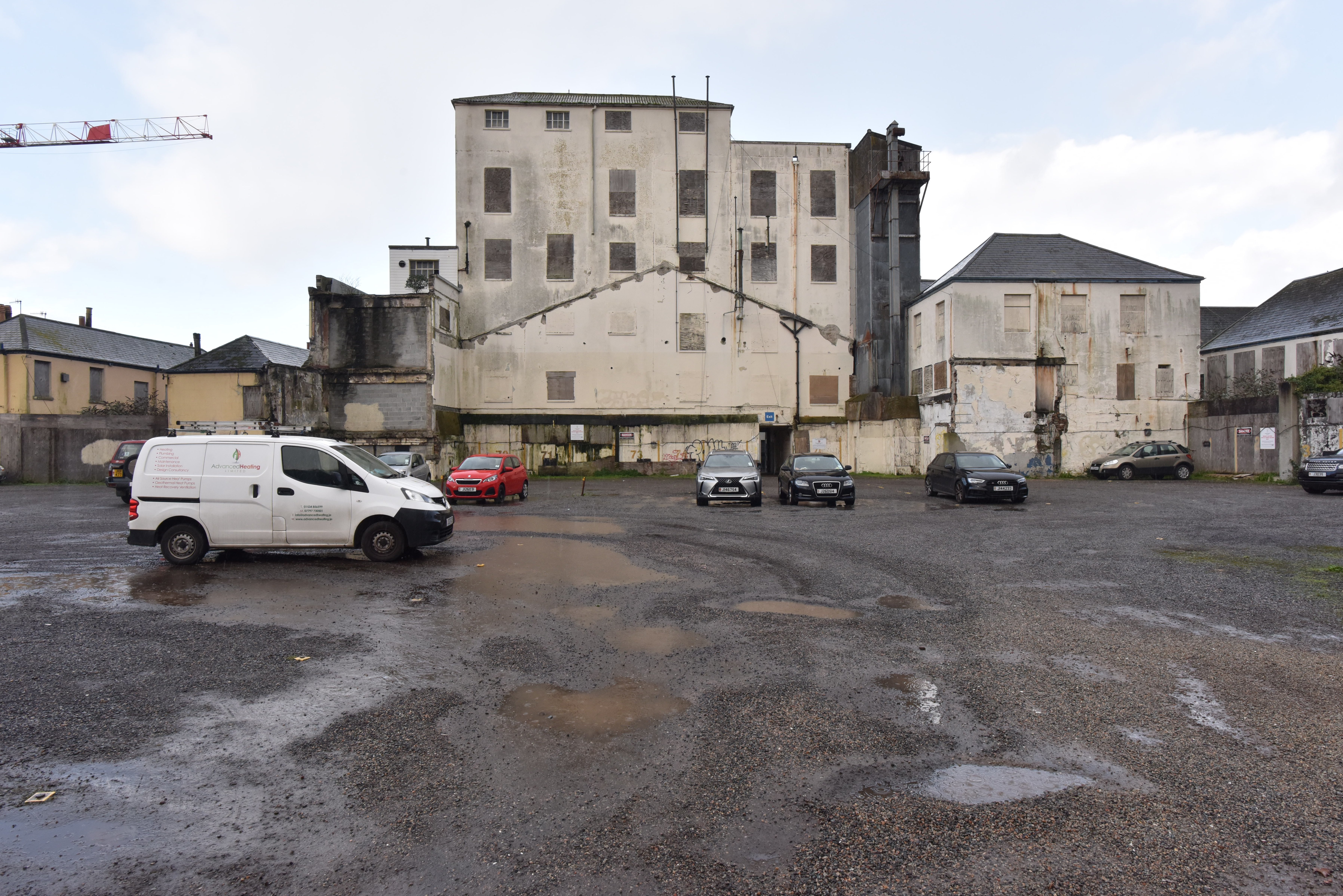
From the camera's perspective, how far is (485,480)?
69.5 ft

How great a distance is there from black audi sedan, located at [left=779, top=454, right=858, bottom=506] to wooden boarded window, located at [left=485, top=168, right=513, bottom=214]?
25268 millimetres

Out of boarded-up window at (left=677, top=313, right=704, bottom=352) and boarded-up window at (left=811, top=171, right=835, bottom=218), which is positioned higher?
boarded-up window at (left=811, top=171, right=835, bottom=218)

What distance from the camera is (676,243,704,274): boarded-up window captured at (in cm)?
3919

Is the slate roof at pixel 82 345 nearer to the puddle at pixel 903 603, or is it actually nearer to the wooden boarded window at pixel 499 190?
the wooden boarded window at pixel 499 190

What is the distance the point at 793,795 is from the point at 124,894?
114 inches

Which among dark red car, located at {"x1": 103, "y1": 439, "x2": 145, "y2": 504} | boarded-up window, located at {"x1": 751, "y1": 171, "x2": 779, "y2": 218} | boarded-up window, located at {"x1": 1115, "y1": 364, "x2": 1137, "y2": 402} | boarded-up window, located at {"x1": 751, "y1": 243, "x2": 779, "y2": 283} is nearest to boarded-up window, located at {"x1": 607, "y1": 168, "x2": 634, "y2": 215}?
boarded-up window, located at {"x1": 751, "y1": 171, "x2": 779, "y2": 218}

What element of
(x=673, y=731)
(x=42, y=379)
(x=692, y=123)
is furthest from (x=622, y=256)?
(x=673, y=731)

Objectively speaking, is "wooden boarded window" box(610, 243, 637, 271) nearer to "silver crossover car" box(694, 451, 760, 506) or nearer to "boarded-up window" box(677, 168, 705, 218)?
"boarded-up window" box(677, 168, 705, 218)

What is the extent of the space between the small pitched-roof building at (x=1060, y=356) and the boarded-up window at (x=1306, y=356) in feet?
14.4

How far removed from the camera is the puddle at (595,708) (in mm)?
4582

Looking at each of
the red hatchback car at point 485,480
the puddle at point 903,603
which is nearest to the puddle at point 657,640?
the puddle at point 903,603

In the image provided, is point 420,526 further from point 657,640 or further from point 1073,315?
point 1073,315

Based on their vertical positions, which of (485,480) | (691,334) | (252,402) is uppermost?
(691,334)

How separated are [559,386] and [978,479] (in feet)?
71.2
